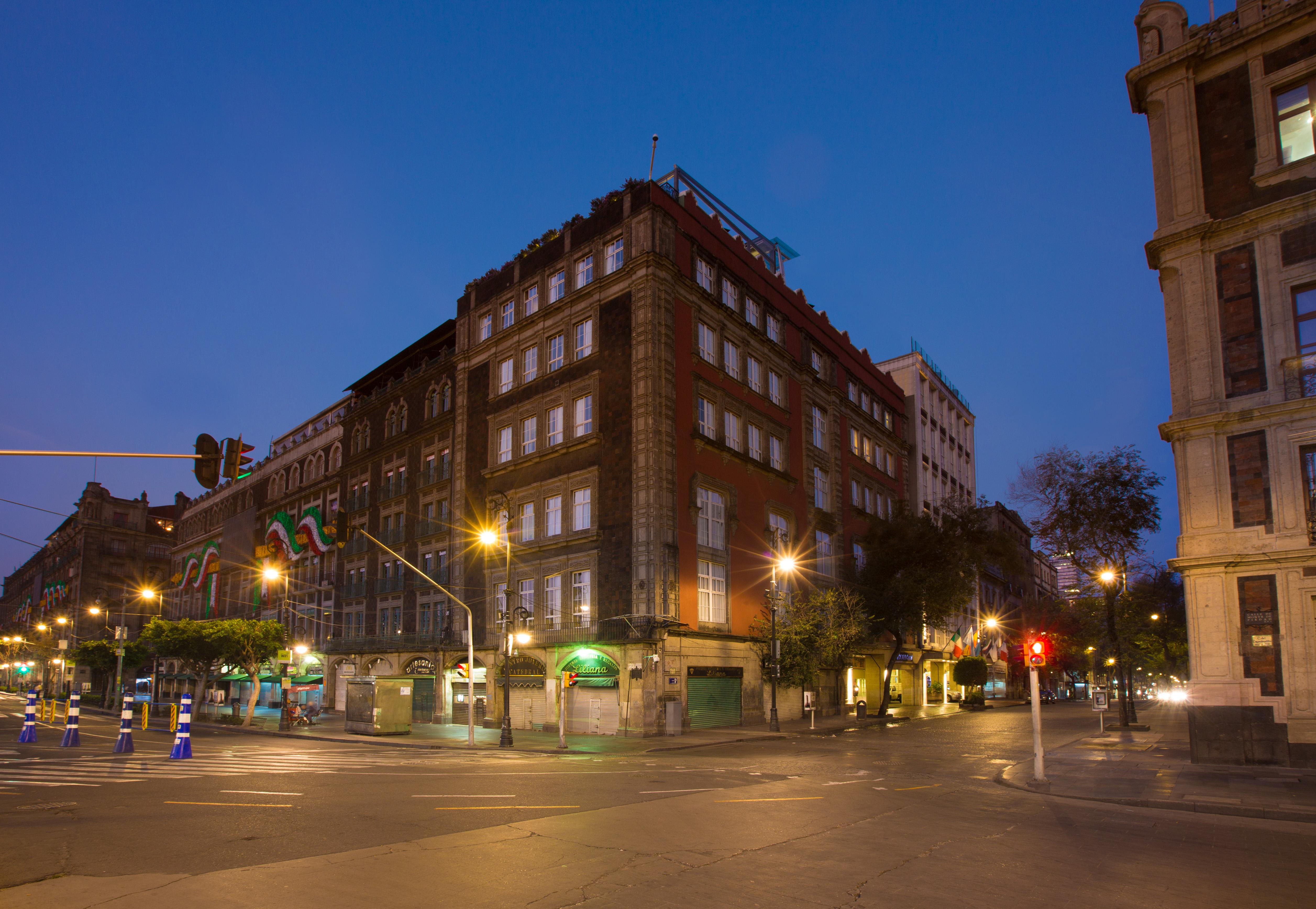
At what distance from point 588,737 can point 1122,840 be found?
25.7 m

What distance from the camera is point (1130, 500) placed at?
3506 cm

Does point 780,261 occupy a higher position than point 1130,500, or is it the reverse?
point 780,261

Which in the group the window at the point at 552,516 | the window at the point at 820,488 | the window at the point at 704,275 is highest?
the window at the point at 704,275

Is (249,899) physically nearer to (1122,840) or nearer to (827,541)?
(1122,840)

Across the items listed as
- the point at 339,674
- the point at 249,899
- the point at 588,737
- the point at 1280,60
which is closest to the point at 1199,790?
the point at 249,899

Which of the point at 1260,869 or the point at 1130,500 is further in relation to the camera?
the point at 1130,500

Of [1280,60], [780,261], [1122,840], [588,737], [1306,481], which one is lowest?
[588,737]

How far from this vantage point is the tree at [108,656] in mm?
64125

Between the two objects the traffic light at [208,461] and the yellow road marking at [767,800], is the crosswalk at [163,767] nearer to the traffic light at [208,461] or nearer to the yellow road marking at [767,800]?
the traffic light at [208,461]

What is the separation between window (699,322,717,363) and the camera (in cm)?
4078

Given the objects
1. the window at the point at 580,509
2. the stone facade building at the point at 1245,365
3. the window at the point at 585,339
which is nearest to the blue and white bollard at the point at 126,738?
the window at the point at 580,509

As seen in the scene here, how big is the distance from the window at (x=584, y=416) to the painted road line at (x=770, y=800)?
25.7m

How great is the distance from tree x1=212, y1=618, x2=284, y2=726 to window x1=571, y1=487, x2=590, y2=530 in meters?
22.8

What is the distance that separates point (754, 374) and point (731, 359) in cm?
239
